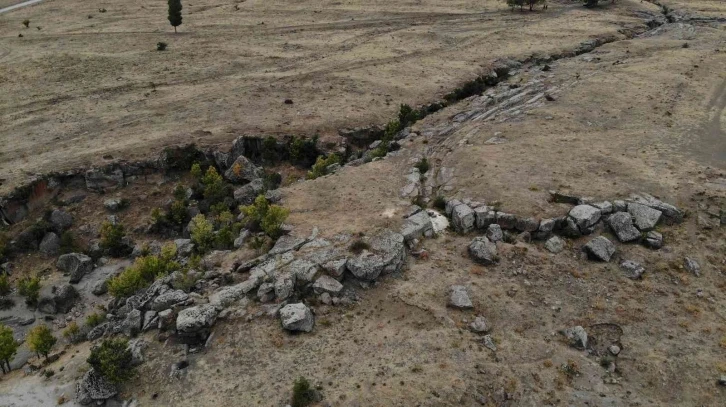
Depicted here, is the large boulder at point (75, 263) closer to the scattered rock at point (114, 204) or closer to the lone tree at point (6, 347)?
the scattered rock at point (114, 204)

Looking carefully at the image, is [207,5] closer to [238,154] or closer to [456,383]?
[238,154]

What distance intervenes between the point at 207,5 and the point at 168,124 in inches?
2504

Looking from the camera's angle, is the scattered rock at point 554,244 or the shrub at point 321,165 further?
the shrub at point 321,165

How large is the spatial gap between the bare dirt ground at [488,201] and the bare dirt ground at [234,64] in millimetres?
515

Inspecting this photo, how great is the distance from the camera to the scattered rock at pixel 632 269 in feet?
94.4

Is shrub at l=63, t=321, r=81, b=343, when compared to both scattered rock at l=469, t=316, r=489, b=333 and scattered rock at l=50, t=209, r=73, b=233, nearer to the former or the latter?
scattered rock at l=50, t=209, r=73, b=233

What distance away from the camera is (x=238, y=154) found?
47656 millimetres

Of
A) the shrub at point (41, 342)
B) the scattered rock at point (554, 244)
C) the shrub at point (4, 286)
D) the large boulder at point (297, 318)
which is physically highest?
the scattered rock at point (554, 244)

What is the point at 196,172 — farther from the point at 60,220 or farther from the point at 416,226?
the point at 416,226

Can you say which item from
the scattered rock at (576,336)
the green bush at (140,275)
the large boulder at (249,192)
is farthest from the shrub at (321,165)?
the scattered rock at (576,336)

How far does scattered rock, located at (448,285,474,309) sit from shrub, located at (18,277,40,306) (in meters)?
29.5

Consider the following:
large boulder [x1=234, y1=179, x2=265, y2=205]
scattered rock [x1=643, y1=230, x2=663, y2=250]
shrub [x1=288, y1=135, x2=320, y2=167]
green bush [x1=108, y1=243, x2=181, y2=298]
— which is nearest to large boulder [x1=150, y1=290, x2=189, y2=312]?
green bush [x1=108, y1=243, x2=181, y2=298]

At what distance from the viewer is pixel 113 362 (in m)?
23.5

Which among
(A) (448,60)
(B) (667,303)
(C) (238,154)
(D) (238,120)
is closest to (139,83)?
(D) (238,120)
